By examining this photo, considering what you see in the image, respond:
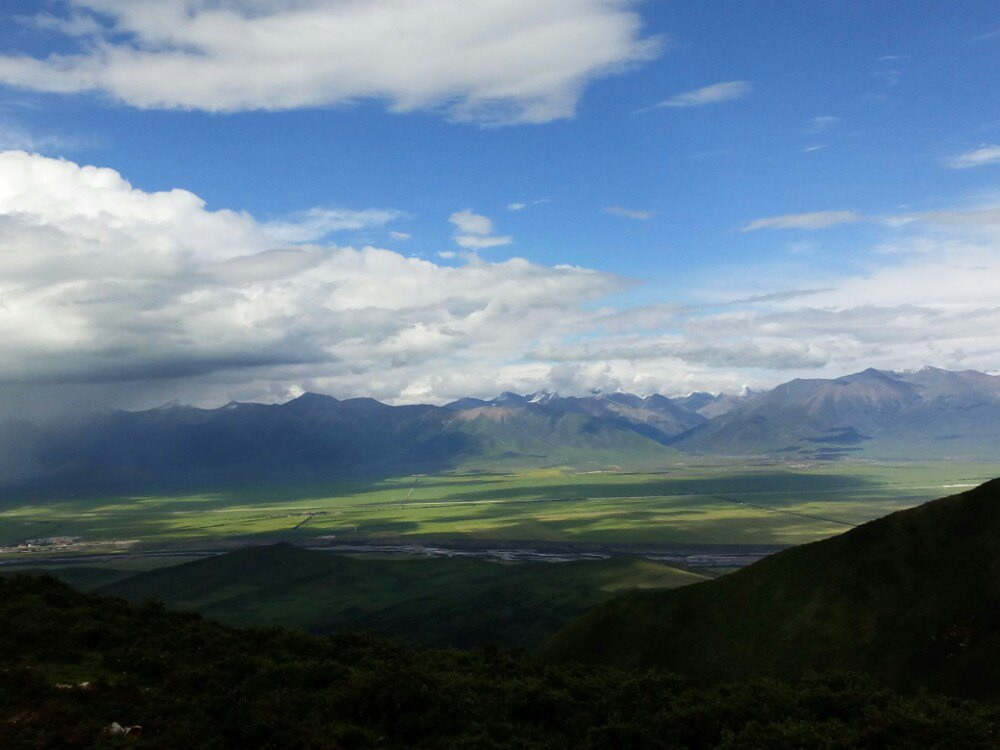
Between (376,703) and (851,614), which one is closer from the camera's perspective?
(376,703)

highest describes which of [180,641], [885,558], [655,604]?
[180,641]

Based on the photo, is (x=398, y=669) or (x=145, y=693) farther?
(x=398, y=669)

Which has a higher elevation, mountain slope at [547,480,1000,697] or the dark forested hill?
the dark forested hill

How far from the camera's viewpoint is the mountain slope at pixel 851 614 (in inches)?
2647

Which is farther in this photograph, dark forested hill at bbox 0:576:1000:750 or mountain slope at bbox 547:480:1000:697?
mountain slope at bbox 547:480:1000:697

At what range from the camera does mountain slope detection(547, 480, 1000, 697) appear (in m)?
67.2

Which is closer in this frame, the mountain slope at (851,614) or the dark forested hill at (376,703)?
the dark forested hill at (376,703)

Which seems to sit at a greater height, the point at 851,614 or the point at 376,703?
the point at 376,703

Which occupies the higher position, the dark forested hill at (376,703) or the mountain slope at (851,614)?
the dark forested hill at (376,703)

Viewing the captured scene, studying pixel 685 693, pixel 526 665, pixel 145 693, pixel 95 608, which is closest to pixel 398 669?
pixel 526 665

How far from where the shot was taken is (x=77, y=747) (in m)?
36.1

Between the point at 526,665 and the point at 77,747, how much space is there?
31615mm

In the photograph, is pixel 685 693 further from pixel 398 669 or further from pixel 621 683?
pixel 398 669

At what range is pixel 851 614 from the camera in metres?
77.8
